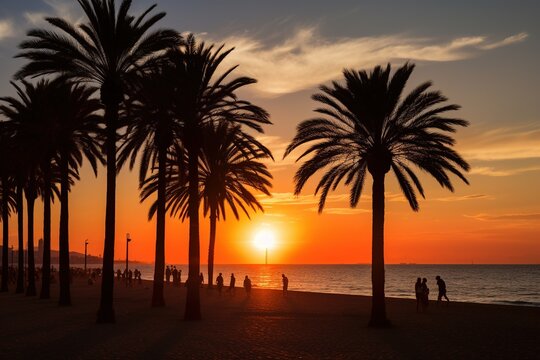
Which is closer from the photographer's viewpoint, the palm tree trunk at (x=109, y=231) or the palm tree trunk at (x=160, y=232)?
the palm tree trunk at (x=109, y=231)

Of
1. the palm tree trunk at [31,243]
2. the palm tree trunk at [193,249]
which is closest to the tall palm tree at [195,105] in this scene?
the palm tree trunk at [193,249]

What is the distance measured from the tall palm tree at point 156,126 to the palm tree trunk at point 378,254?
10.00 m

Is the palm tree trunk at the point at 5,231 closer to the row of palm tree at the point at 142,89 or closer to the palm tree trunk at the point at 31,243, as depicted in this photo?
the palm tree trunk at the point at 31,243

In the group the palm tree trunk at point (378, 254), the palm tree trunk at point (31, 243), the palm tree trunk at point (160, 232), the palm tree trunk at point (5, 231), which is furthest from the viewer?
the palm tree trunk at point (5, 231)

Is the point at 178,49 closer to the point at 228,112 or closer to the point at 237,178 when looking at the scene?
the point at 228,112

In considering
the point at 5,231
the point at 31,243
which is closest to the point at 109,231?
the point at 31,243

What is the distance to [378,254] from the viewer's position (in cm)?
2522

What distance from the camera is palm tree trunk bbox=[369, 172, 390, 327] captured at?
2502 cm

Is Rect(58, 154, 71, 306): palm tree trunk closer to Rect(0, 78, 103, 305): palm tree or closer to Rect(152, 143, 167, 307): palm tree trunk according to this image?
Rect(0, 78, 103, 305): palm tree

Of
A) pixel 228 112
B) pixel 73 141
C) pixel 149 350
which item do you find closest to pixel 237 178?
pixel 73 141

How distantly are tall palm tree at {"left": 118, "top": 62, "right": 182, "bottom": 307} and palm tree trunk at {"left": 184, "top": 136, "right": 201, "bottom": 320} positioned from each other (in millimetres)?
2061

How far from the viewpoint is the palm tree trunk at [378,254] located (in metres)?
25.0

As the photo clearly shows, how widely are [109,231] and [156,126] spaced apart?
6.67 meters

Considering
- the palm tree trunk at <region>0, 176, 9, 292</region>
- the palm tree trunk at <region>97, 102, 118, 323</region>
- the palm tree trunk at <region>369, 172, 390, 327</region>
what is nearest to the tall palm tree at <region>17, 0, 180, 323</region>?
the palm tree trunk at <region>97, 102, 118, 323</region>
